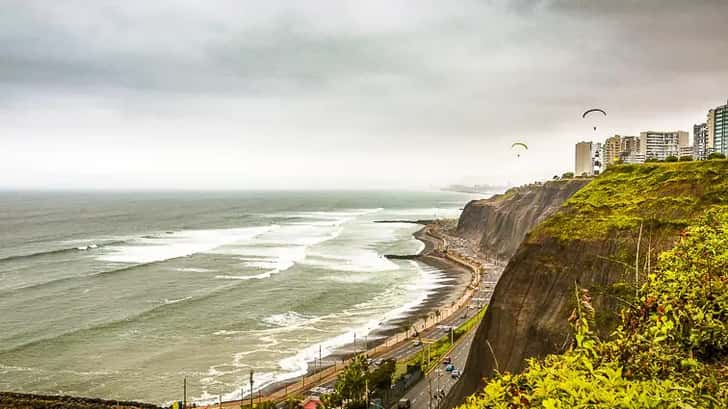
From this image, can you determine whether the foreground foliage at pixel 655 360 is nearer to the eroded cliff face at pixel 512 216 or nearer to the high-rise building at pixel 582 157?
the eroded cliff face at pixel 512 216

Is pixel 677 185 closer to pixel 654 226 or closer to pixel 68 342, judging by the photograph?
pixel 654 226

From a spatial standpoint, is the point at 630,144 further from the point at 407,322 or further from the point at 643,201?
the point at 643,201

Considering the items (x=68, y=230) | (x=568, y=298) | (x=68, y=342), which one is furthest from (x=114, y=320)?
(x=68, y=230)

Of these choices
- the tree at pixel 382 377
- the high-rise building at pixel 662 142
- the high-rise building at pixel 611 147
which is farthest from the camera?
the high-rise building at pixel 662 142

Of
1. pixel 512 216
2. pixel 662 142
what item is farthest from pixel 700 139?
pixel 512 216

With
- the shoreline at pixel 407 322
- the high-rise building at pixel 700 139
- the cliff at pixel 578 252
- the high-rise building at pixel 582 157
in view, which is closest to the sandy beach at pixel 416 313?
the shoreline at pixel 407 322

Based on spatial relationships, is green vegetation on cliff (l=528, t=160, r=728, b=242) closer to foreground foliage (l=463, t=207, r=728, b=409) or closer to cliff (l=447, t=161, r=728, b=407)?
cliff (l=447, t=161, r=728, b=407)
